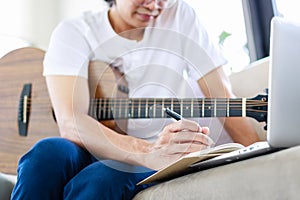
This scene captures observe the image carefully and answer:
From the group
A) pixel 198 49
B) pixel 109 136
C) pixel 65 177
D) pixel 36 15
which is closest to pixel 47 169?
pixel 65 177

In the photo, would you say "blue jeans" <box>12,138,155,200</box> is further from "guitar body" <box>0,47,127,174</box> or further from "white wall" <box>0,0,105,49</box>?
"white wall" <box>0,0,105,49</box>

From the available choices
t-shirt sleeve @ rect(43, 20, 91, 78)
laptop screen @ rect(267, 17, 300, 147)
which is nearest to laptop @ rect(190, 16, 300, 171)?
laptop screen @ rect(267, 17, 300, 147)

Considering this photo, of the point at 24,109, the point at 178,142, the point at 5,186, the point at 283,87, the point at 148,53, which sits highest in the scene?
the point at 283,87

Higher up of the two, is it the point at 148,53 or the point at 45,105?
the point at 148,53

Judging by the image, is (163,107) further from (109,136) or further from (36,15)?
(36,15)

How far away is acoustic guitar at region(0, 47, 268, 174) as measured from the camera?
127 centimetres

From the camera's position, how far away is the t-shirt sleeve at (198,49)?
1443 mm

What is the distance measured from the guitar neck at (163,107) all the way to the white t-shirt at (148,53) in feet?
0.10

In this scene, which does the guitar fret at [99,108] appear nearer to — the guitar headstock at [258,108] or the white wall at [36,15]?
the guitar headstock at [258,108]

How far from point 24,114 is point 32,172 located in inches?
24.9

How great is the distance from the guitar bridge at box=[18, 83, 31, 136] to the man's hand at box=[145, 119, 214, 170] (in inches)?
26.9

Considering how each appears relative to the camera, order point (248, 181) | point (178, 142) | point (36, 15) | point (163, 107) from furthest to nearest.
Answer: point (36, 15)
point (163, 107)
point (178, 142)
point (248, 181)

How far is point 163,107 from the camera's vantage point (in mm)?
1343

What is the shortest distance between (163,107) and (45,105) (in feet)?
1.69
